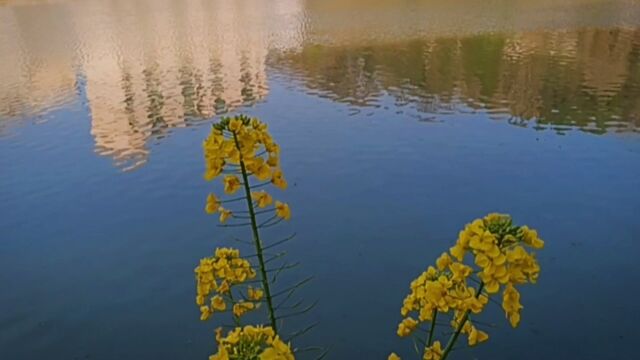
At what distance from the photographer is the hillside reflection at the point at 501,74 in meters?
10.0

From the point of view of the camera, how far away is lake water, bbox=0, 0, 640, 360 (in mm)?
4738

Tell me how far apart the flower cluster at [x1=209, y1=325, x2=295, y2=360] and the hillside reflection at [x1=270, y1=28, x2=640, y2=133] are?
8.52 m

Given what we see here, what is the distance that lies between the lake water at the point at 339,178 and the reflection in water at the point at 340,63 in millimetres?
82

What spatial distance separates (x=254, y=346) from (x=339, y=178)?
6.05 meters

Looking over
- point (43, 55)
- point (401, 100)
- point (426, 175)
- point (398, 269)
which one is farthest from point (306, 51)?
point (398, 269)

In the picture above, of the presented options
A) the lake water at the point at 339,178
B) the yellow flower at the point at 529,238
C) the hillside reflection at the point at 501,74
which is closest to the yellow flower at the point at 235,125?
the yellow flower at the point at 529,238

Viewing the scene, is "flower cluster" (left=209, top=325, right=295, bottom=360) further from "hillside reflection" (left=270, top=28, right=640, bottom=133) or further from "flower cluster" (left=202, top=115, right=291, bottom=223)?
"hillside reflection" (left=270, top=28, right=640, bottom=133)

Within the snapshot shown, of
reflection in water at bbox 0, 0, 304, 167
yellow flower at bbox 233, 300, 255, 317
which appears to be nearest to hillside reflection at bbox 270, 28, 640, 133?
reflection in water at bbox 0, 0, 304, 167

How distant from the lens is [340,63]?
14219 millimetres

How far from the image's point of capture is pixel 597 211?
20.5 ft

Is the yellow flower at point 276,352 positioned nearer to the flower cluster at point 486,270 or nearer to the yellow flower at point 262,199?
the flower cluster at point 486,270

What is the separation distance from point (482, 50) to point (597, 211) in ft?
30.4

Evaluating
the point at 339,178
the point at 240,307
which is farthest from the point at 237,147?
the point at 339,178

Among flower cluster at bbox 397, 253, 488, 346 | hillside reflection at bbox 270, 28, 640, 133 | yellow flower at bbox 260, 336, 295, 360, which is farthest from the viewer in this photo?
hillside reflection at bbox 270, 28, 640, 133
